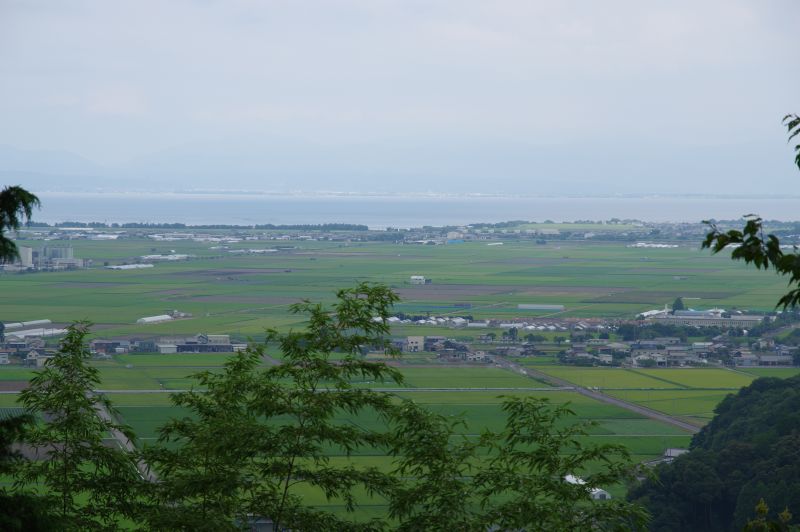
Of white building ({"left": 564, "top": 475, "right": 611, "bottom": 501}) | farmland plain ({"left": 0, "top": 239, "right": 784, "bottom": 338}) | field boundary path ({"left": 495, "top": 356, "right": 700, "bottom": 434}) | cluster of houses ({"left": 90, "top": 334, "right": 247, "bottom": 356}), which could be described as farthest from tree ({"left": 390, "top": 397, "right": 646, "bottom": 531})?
farmland plain ({"left": 0, "top": 239, "right": 784, "bottom": 338})

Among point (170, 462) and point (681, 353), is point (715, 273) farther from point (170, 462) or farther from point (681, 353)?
point (170, 462)

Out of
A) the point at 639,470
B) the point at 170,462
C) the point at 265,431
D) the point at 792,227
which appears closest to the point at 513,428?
the point at 639,470

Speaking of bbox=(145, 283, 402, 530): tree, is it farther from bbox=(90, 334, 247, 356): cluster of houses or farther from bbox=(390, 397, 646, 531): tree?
bbox=(90, 334, 247, 356): cluster of houses

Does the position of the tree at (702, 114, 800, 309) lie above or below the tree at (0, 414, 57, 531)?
above

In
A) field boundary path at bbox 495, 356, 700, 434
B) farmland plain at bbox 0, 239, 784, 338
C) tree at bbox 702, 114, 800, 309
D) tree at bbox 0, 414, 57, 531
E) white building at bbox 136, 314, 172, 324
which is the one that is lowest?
field boundary path at bbox 495, 356, 700, 434

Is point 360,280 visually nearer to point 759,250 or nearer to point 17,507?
point 17,507

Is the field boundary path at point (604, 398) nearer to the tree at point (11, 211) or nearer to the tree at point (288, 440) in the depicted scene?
the tree at point (288, 440)

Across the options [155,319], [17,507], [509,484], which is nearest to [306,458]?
[509,484]
